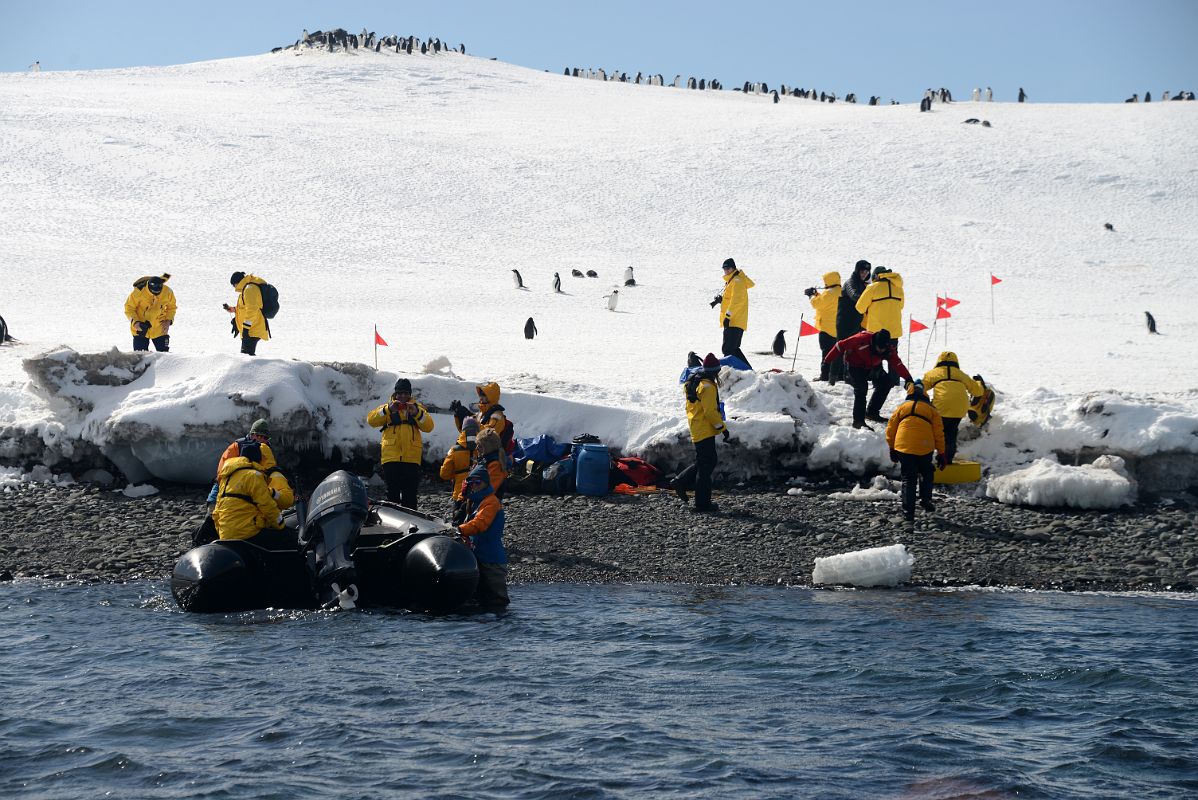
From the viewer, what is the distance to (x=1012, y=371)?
17.6 m

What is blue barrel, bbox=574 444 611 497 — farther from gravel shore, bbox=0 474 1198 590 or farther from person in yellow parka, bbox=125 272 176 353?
person in yellow parka, bbox=125 272 176 353

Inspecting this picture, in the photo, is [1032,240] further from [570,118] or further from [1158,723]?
[1158,723]

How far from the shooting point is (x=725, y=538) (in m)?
11.4

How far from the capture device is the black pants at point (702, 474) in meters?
12.0

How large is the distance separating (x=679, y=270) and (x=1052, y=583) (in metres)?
20.7

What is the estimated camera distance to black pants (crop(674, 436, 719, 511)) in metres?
12.0

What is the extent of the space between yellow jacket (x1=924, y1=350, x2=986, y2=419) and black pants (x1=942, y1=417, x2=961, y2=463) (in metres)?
0.11

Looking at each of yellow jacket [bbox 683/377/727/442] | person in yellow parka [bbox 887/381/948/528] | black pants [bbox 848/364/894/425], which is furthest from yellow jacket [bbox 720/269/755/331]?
person in yellow parka [bbox 887/381/948/528]

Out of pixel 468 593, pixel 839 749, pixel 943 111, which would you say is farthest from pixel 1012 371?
pixel 943 111

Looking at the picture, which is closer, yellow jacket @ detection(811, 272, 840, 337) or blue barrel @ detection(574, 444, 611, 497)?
blue barrel @ detection(574, 444, 611, 497)

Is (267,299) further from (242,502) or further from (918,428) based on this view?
(918,428)

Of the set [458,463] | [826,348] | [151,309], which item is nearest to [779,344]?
[826,348]

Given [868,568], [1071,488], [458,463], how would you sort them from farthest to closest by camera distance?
[1071,488], [458,463], [868,568]

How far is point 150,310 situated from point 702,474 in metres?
7.29
